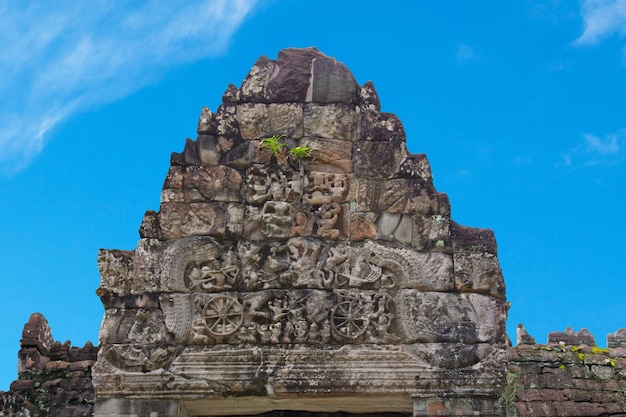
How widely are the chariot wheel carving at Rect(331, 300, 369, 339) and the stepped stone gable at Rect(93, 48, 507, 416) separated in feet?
0.05

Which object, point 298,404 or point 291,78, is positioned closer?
point 298,404

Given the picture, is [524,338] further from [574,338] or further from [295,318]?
[295,318]

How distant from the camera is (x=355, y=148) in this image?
11.7 m

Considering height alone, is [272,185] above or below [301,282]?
above

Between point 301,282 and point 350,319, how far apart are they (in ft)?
2.09

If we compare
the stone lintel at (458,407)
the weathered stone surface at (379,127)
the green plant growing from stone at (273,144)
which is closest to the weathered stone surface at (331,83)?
the weathered stone surface at (379,127)

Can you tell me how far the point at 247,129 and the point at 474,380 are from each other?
3584 mm

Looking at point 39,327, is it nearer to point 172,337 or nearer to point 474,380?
point 172,337

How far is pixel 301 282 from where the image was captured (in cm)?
1110

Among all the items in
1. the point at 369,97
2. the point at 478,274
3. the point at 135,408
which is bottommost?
the point at 135,408

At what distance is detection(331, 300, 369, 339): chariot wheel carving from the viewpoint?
10.9m

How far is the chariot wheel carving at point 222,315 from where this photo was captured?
35.8 ft

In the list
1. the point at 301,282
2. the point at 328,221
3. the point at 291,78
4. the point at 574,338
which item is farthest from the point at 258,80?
the point at 574,338

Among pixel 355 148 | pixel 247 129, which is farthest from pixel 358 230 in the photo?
pixel 247 129
